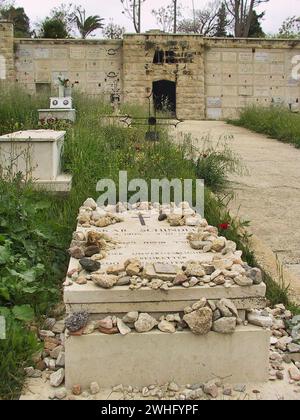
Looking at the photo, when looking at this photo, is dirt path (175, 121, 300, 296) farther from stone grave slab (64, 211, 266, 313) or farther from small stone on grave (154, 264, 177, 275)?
small stone on grave (154, 264, 177, 275)

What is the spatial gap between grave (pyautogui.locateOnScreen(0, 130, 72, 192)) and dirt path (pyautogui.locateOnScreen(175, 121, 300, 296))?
174 cm

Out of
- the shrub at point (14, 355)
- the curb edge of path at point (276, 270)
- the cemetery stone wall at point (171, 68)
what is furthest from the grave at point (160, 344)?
the cemetery stone wall at point (171, 68)

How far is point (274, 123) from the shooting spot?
12.8 m

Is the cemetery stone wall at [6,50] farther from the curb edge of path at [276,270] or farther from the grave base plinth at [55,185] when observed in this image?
the curb edge of path at [276,270]

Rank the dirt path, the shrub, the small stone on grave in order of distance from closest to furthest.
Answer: the shrub, the small stone on grave, the dirt path

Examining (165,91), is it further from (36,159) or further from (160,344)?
(160,344)

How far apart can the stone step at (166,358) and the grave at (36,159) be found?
240 cm

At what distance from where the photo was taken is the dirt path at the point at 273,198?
14.4 feet

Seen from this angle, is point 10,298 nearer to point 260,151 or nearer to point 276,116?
point 260,151

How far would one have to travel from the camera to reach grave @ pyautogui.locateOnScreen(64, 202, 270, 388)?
2.34 meters

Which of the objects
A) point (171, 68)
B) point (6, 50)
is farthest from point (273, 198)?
point (6, 50)

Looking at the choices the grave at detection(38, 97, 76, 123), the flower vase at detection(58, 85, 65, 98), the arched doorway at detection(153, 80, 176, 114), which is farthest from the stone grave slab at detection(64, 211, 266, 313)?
the arched doorway at detection(153, 80, 176, 114)

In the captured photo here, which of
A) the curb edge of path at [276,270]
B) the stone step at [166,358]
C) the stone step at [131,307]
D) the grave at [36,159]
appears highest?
the grave at [36,159]

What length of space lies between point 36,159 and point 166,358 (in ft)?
8.96
